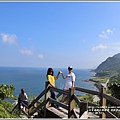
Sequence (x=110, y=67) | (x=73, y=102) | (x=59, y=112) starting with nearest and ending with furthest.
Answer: (x=73, y=102) → (x=59, y=112) → (x=110, y=67)

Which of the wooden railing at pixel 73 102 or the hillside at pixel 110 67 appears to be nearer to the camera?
the wooden railing at pixel 73 102

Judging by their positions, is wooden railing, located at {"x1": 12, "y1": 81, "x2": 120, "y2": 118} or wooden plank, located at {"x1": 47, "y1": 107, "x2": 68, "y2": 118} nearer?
wooden railing, located at {"x1": 12, "y1": 81, "x2": 120, "y2": 118}

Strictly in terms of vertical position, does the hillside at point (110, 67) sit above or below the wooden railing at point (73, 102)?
below

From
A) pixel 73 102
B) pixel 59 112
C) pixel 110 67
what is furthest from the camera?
pixel 110 67

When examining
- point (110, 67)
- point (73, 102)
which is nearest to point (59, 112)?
point (73, 102)

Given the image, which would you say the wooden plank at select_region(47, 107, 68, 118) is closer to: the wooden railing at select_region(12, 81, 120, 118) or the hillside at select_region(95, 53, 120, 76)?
the wooden railing at select_region(12, 81, 120, 118)

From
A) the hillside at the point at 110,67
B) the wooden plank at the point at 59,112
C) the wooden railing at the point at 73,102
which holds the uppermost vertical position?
the wooden railing at the point at 73,102

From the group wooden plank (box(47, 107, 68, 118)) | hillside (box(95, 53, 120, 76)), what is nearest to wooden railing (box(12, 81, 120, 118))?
wooden plank (box(47, 107, 68, 118))

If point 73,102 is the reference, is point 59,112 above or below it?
below

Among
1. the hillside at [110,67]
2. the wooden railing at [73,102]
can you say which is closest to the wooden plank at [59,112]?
the wooden railing at [73,102]

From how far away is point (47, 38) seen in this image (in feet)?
30.2

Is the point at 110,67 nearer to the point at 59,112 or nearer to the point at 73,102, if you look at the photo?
the point at 59,112

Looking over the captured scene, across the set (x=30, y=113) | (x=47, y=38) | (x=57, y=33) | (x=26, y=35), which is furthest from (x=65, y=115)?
(x=47, y=38)

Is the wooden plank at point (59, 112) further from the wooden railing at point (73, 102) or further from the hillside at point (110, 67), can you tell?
the hillside at point (110, 67)
